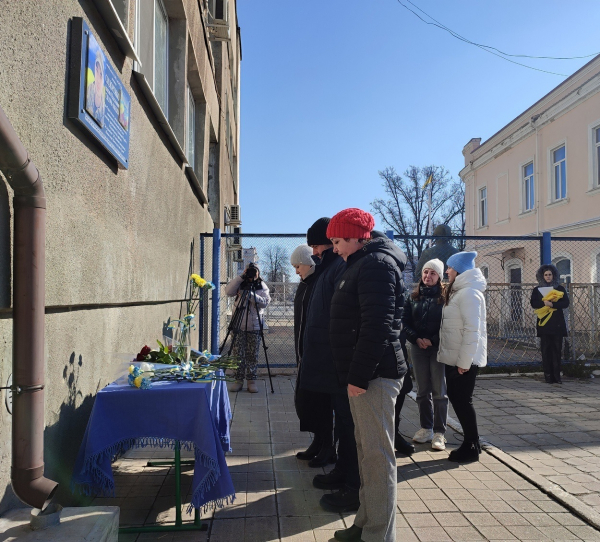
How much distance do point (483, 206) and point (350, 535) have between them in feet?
72.5

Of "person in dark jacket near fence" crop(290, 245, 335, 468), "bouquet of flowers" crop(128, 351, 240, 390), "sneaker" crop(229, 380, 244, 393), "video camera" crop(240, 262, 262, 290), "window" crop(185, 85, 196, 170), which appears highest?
"window" crop(185, 85, 196, 170)

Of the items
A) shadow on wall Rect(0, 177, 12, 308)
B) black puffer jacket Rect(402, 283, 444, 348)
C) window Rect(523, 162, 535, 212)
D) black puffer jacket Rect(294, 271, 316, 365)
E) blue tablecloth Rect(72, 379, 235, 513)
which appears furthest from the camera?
window Rect(523, 162, 535, 212)

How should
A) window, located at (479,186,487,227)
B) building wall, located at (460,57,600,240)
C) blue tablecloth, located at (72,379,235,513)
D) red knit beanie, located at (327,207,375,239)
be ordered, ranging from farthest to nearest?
window, located at (479,186,487,227) < building wall, located at (460,57,600,240) < red knit beanie, located at (327,207,375,239) < blue tablecloth, located at (72,379,235,513)

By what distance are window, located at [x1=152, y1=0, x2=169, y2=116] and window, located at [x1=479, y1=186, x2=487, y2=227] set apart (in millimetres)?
18974

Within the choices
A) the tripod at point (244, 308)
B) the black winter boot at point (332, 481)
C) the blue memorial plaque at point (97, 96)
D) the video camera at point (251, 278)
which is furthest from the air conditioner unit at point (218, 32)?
the black winter boot at point (332, 481)

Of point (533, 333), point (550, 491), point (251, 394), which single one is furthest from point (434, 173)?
point (550, 491)

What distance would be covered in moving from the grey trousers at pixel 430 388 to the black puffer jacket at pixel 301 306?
1114 millimetres

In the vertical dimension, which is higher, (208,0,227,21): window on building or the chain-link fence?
(208,0,227,21): window on building

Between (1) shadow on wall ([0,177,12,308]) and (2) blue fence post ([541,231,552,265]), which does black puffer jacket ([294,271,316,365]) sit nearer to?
(1) shadow on wall ([0,177,12,308])

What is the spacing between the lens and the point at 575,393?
746cm

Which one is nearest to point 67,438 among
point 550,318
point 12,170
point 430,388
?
point 12,170

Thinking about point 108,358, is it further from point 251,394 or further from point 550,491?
point 251,394

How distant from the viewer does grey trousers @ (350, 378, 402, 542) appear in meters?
2.89

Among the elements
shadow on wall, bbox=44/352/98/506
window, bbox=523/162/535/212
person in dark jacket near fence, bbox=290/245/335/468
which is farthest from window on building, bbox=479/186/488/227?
shadow on wall, bbox=44/352/98/506
